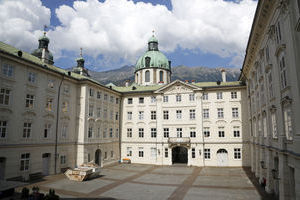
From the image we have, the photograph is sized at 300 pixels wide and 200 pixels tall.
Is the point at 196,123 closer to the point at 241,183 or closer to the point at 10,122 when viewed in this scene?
the point at 241,183

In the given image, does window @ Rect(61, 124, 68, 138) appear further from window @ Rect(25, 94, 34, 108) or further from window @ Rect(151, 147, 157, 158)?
window @ Rect(151, 147, 157, 158)

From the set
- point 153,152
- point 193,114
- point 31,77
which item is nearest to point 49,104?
point 31,77

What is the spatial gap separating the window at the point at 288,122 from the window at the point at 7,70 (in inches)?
1086

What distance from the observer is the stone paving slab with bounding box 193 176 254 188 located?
984 inches

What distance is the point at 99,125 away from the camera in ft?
125

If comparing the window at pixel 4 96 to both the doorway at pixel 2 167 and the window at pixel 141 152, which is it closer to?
the doorway at pixel 2 167

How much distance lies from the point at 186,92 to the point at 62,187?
1081 inches

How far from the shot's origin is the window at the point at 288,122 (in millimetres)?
13988

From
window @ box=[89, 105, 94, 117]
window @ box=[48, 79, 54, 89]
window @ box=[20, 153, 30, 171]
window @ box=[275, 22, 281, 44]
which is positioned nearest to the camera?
window @ box=[275, 22, 281, 44]

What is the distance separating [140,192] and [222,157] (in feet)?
73.8

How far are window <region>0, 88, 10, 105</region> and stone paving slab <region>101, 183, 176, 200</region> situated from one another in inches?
589

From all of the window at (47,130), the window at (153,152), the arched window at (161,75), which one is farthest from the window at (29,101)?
the arched window at (161,75)

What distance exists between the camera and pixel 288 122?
571 inches

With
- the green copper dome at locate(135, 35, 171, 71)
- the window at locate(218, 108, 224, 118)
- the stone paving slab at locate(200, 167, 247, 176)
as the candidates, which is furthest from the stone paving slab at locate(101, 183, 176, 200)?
the green copper dome at locate(135, 35, 171, 71)
